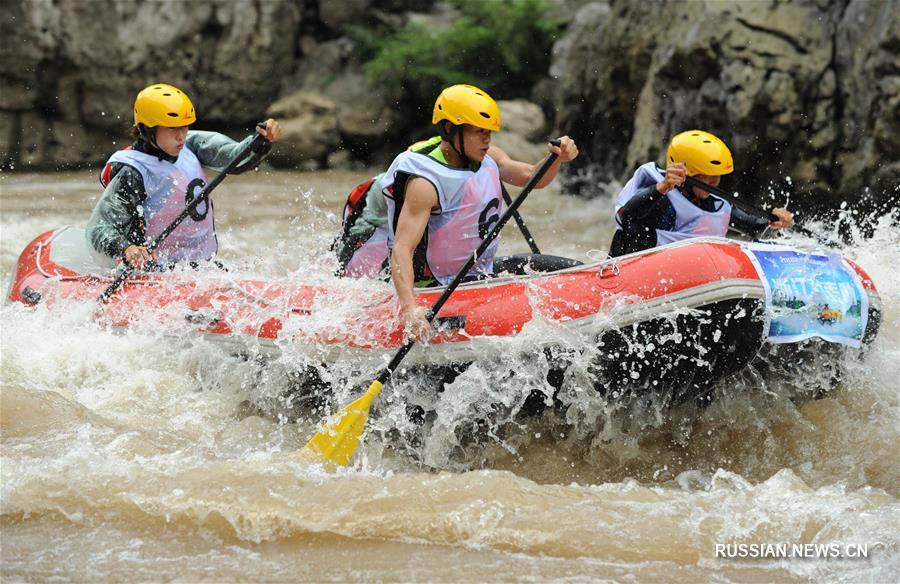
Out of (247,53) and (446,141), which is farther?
(247,53)

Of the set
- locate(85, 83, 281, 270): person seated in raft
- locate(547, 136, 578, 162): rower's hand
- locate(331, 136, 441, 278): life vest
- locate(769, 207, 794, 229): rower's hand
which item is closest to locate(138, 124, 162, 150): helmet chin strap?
locate(85, 83, 281, 270): person seated in raft

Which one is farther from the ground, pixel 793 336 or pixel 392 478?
pixel 793 336

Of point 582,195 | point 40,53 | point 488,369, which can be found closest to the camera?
point 488,369

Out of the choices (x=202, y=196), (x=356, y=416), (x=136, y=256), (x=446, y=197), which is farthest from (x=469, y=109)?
(x=136, y=256)

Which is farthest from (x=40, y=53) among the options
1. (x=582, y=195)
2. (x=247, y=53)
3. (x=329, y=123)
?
(x=582, y=195)

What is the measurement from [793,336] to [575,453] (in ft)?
3.69

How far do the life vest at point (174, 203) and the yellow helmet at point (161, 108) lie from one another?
23 centimetres

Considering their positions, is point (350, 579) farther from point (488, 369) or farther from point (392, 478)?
point (488, 369)

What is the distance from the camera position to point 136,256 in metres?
5.75

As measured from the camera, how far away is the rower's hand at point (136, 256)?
5.74m

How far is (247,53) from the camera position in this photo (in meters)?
14.8

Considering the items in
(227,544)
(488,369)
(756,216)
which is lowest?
(227,544)

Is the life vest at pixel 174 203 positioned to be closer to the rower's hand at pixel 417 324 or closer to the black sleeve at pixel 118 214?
the black sleeve at pixel 118 214
